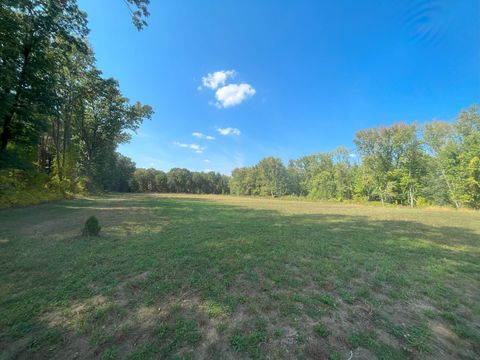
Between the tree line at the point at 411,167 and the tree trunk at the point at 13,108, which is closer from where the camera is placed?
the tree trunk at the point at 13,108

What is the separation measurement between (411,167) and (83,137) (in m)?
55.4

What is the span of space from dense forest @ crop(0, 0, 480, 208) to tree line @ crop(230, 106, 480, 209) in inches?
5.7

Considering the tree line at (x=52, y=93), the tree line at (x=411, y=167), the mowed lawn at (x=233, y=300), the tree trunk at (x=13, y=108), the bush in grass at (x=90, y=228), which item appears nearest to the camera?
the mowed lawn at (x=233, y=300)

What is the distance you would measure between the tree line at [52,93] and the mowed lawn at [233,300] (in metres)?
6.94

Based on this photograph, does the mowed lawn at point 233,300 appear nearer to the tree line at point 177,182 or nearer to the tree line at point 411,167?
the tree line at point 411,167

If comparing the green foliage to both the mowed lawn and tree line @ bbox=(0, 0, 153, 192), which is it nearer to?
tree line @ bbox=(0, 0, 153, 192)

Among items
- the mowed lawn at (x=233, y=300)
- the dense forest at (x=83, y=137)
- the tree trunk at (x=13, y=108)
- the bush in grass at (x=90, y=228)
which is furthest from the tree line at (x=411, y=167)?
the tree trunk at (x=13, y=108)

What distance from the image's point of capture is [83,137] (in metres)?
29.9

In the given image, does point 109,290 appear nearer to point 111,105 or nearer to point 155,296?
point 155,296

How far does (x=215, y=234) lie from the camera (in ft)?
26.7

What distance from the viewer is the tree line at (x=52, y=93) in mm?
9586

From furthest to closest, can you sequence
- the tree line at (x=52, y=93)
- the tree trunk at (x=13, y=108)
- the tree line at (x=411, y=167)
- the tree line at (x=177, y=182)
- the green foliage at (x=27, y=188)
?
the tree line at (x=177, y=182)
the tree line at (x=411, y=167)
the green foliage at (x=27, y=188)
the tree trunk at (x=13, y=108)
the tree line at (x=52, y=93)

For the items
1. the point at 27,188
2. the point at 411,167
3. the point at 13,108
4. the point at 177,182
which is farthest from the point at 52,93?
the point at 177,182

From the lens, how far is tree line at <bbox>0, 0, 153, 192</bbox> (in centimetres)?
959
